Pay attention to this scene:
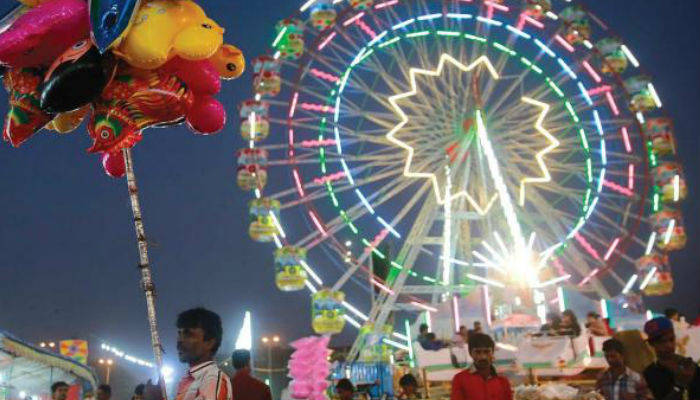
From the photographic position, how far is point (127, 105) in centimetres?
398

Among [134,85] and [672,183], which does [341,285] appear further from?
[134,85]

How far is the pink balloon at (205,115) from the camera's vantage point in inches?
173

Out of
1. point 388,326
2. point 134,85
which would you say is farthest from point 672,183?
point 134,85

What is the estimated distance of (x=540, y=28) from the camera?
18.5 m

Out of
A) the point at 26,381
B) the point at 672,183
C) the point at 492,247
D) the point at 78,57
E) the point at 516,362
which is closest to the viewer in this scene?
the point at 78,57

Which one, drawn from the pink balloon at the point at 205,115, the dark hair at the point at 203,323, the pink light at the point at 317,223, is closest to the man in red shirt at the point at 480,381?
the dark hair at the point at 203,323

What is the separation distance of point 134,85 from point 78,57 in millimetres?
332

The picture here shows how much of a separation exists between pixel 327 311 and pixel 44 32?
13.8 m

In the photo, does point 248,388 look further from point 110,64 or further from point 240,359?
point 110,64

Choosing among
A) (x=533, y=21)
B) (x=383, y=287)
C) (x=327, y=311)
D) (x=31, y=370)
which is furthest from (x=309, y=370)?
(x=533, y=21)

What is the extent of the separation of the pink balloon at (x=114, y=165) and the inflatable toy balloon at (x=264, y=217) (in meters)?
12.5

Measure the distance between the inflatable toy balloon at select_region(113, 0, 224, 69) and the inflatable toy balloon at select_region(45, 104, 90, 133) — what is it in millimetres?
794

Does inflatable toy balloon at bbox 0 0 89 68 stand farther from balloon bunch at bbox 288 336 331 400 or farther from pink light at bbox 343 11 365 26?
pink light at bbox 343 11 365 26

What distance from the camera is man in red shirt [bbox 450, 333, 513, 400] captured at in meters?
4.19
